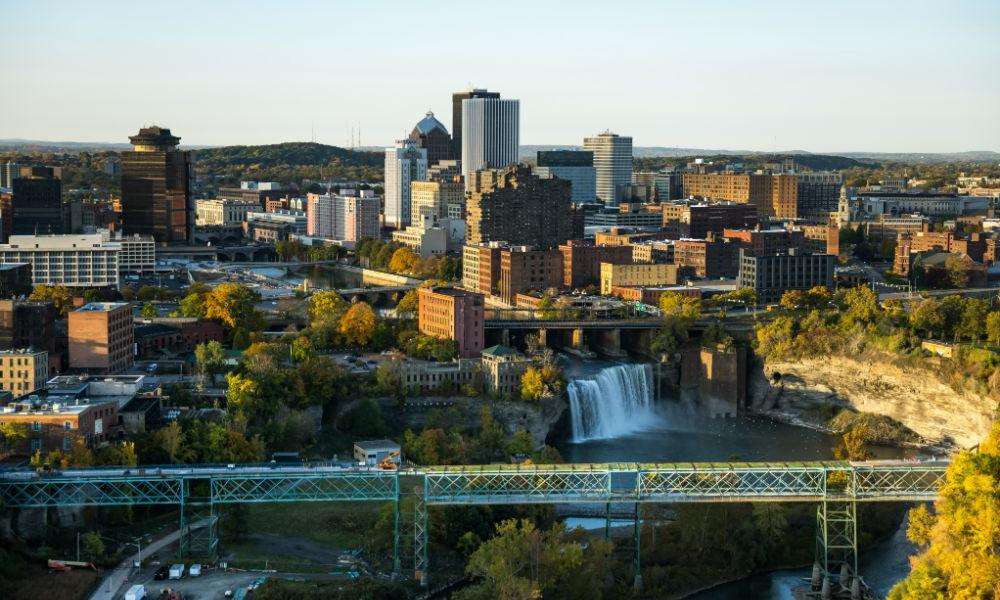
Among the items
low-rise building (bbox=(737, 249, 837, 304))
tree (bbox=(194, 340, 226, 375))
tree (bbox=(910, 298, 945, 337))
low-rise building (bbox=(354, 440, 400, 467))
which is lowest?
low-rise building (bbox=(354, 440, 400, 467))

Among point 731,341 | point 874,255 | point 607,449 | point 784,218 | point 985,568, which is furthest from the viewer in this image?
point 784,218

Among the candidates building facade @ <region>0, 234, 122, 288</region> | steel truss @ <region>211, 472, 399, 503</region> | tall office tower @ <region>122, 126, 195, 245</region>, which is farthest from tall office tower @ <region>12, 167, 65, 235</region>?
steel truss @ <region>211, 472, 399, 503</region>

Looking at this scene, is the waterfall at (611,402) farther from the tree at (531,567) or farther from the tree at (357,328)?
the tree at (531,567)

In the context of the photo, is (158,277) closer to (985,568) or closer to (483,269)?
(483,269)

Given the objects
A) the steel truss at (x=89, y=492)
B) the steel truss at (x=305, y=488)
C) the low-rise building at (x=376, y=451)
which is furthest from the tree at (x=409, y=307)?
the steel truss at (x=89, y=492)

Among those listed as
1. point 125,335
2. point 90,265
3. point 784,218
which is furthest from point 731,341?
point 784,218

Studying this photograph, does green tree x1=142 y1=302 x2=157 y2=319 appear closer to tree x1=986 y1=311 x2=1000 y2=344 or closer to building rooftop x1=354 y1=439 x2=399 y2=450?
building rooftop x1=354 y1=439 x2=399 y2=450
